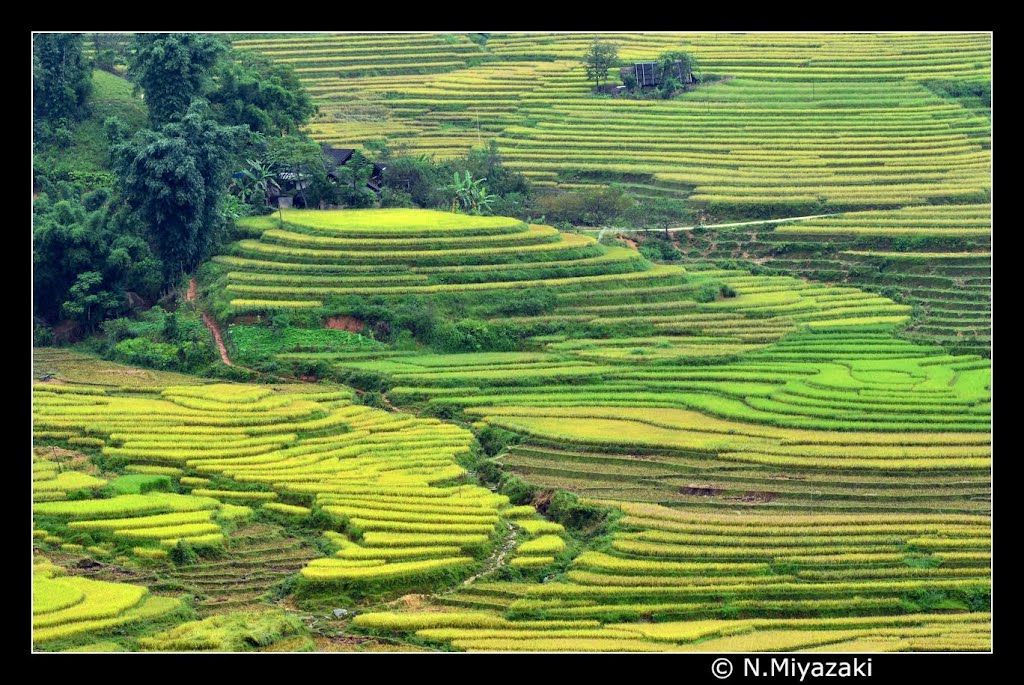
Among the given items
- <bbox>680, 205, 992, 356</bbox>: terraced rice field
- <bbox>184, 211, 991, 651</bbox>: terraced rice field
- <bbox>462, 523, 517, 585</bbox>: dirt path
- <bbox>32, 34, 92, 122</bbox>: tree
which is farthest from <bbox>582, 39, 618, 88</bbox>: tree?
<bbox>462, 523, 517, 585</bbox>: dirt path

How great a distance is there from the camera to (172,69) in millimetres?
58031

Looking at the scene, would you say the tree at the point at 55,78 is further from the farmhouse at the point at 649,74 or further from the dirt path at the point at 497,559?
the dirt path at the point at 497,559

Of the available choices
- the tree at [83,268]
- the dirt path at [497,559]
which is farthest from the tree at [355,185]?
the dirt path at [497,559]

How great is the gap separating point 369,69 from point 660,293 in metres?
24.4

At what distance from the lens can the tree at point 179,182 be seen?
52062mm

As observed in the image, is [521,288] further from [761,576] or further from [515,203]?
[761,576]

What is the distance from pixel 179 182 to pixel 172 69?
281 inches

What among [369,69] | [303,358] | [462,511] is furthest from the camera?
[369,69]

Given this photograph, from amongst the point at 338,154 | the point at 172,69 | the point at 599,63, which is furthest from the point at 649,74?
the point at 172,69

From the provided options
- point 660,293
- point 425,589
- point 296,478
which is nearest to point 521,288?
point 660,293

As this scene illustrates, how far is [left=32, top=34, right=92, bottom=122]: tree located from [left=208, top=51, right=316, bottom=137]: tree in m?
4.51

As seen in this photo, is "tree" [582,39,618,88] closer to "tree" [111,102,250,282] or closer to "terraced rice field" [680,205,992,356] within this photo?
"terraced rice field" [680,205,992,356]

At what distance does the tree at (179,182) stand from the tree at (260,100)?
4378mm

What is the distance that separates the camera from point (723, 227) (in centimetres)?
5888
